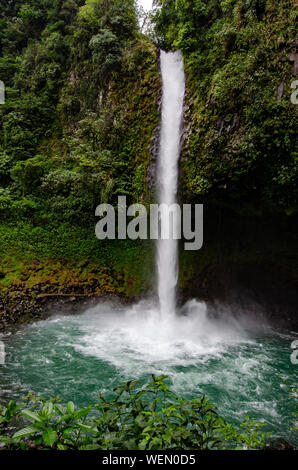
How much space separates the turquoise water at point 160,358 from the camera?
4875 millimetres

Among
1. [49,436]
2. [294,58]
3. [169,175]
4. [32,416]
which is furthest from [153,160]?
[49,436]

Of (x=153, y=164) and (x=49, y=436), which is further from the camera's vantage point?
(x=153, y=164)

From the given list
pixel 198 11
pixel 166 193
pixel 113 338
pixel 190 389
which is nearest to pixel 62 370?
pixel 113 338

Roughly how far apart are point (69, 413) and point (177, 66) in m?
10.2

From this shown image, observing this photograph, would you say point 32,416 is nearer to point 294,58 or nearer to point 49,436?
point 49,436

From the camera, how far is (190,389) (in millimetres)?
5062

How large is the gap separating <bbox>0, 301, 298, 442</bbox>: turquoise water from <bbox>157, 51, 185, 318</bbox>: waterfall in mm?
659

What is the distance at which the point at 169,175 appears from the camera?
8.73 meters

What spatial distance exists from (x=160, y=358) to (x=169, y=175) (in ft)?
17.3

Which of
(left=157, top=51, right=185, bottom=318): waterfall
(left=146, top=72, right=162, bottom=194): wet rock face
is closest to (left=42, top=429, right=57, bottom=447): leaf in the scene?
(left=157, top=51, right=185, bottom=318): waterfall

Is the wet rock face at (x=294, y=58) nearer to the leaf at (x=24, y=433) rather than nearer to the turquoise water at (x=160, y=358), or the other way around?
the turquoise water at (x=160, y=358)

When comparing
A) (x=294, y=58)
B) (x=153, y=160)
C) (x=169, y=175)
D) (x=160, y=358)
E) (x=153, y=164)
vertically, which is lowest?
(x=160, y=358)

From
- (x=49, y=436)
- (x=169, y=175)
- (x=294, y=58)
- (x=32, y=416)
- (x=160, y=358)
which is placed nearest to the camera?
(x=49, y=436)
